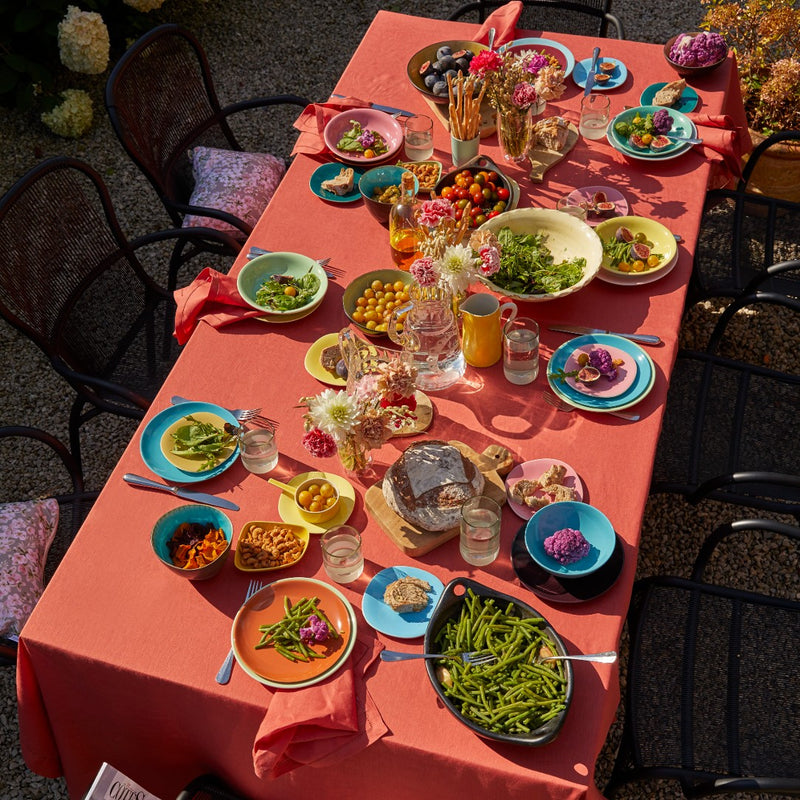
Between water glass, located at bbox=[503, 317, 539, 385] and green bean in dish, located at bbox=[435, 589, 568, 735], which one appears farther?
water glass, located at bbox=[503, 317, 539, 385]

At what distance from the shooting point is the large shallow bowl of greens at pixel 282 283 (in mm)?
3066

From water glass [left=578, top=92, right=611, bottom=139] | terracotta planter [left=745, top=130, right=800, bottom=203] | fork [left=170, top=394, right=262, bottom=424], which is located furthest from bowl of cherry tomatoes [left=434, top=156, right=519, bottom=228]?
terracotta planter [left=745, top=130, right=800, bottom=203]

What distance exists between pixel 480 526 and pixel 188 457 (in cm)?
97

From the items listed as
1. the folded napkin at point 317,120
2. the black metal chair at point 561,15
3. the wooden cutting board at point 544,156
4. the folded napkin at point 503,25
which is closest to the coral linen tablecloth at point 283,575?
the wooden cutting board at point 544,156

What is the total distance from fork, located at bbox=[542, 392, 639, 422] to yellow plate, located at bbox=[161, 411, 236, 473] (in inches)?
39.6

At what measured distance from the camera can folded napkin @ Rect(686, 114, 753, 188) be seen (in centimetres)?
354

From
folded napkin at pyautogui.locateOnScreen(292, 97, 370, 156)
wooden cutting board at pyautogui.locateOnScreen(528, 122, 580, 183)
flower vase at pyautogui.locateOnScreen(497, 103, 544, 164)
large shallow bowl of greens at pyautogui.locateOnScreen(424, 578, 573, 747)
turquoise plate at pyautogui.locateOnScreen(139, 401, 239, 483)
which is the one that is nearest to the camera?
large shallow bowl of greens at pyautogui.locateOnScreen(424, 578, 573, 747)

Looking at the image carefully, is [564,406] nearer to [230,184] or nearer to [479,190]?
[479,190]

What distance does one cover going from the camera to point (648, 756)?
2.57 meters

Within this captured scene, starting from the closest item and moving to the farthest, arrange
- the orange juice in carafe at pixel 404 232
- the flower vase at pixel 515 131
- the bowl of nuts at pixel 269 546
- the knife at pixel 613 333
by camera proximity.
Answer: the bowl of nuts at pixel 269 546 < the knife at pixel 613 333 < the orange juice in carafe at pixel 404 232 < the flower vase at pixel 515 131

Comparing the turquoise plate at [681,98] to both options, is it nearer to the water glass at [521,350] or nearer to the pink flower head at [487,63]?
the pink flower head at [487,63]

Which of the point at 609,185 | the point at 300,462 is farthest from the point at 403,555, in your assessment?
the point at 609,185

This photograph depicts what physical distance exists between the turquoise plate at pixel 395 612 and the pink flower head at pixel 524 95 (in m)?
1.84

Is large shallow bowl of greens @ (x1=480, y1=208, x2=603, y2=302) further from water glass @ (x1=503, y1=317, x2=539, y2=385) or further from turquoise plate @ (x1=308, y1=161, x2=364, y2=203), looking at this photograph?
turquoise plate @ (x1=308, y1=161, x2=364, y2=203)
